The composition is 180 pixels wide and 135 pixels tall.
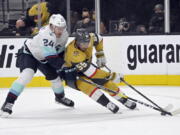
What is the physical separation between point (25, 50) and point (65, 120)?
0.86 m

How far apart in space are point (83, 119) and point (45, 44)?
2.55 feet

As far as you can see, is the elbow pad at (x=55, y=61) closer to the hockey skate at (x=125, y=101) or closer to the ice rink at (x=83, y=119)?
the ice rink at (x=83, y=119)

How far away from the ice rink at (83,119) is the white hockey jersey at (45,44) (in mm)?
609

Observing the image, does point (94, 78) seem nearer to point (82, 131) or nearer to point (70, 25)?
point (82, 131)

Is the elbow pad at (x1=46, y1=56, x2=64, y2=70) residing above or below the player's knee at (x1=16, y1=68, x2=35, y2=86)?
above

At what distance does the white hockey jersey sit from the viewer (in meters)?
5.69

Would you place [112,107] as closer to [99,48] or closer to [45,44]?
[99,48]

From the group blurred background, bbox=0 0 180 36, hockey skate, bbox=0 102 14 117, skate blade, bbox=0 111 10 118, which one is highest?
blurred background, bbox=0 0 180 36

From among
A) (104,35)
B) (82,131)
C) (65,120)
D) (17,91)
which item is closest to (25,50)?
(17,91)

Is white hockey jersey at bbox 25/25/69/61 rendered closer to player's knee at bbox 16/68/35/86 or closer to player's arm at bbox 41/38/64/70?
player's arm at bbox 41/38/64/70

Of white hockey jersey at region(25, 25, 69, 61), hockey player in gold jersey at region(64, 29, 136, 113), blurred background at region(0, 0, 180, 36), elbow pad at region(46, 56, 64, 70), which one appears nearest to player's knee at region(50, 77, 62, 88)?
hockey player in gold jersey at region(64, 29, 136, 113)

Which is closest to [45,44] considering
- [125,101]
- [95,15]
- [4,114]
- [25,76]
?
[25,76]

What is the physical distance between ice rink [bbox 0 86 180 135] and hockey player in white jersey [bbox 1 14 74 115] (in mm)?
263

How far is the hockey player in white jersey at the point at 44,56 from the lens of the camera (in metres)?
5.70
